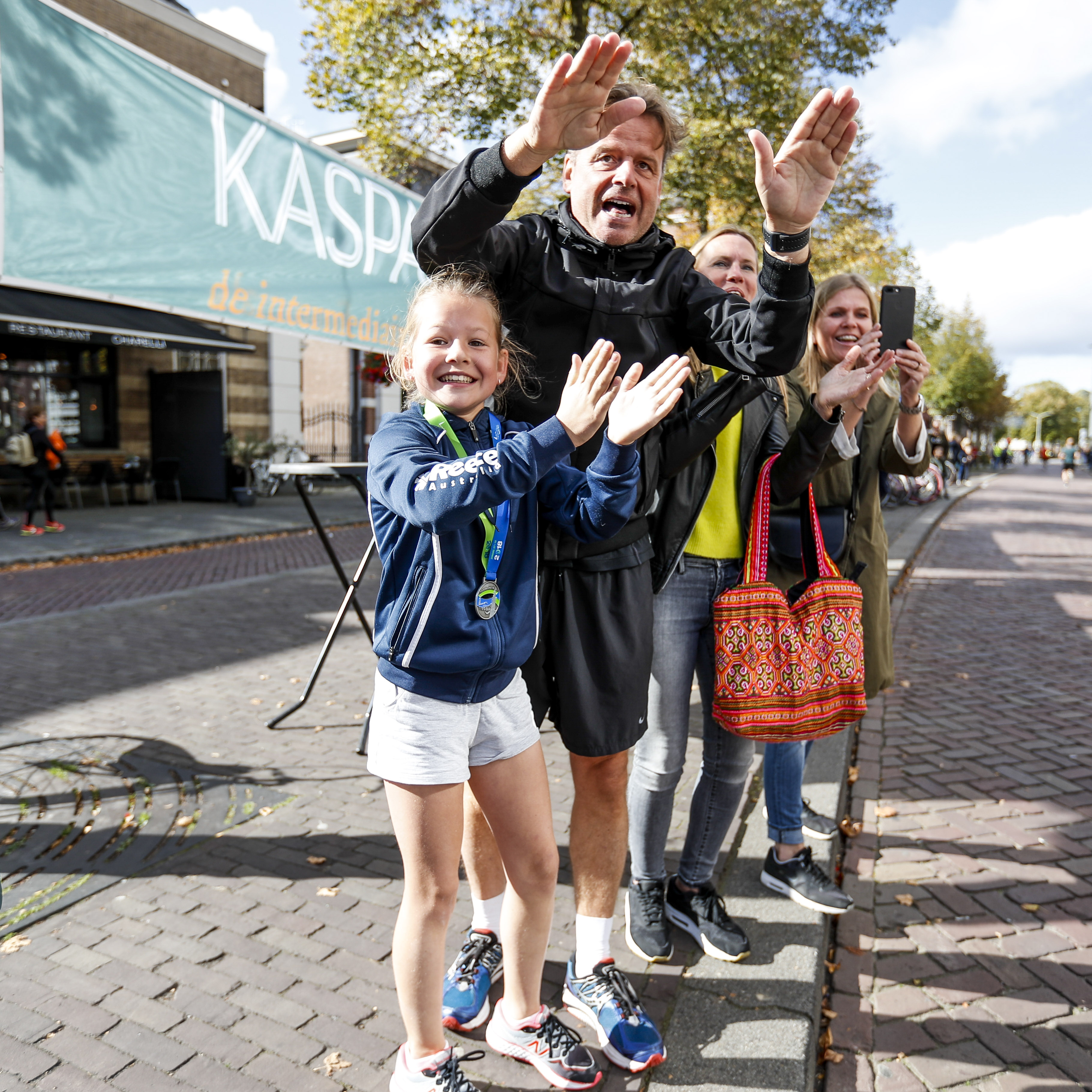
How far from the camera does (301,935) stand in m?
2.64

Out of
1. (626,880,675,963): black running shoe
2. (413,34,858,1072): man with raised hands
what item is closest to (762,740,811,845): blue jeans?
(626,880,675,963): black running shoe

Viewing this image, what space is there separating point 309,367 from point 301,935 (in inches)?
891

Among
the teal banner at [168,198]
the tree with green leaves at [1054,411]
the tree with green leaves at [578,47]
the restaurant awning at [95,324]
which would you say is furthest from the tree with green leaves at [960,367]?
the tree with green leaves at [1054,411]

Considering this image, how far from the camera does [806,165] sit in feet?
5.66

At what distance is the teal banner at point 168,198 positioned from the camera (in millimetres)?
2629

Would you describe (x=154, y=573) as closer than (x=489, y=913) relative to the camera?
No

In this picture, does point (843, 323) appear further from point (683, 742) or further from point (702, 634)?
point (683, 742)

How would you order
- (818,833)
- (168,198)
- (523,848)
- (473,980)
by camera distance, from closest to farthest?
(523,848) < (473,980) < (168,198) < (818,833)


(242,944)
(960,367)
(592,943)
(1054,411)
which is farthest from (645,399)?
(1054,411)

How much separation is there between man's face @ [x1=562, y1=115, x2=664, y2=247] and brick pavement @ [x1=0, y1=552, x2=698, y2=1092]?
2.03 metres

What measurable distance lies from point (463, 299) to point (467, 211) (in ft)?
0.59

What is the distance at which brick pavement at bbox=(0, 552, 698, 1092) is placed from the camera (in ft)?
6.84

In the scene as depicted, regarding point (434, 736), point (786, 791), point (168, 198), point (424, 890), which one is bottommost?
point (786, 791)

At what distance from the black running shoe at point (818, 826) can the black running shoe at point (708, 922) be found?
735 mm
